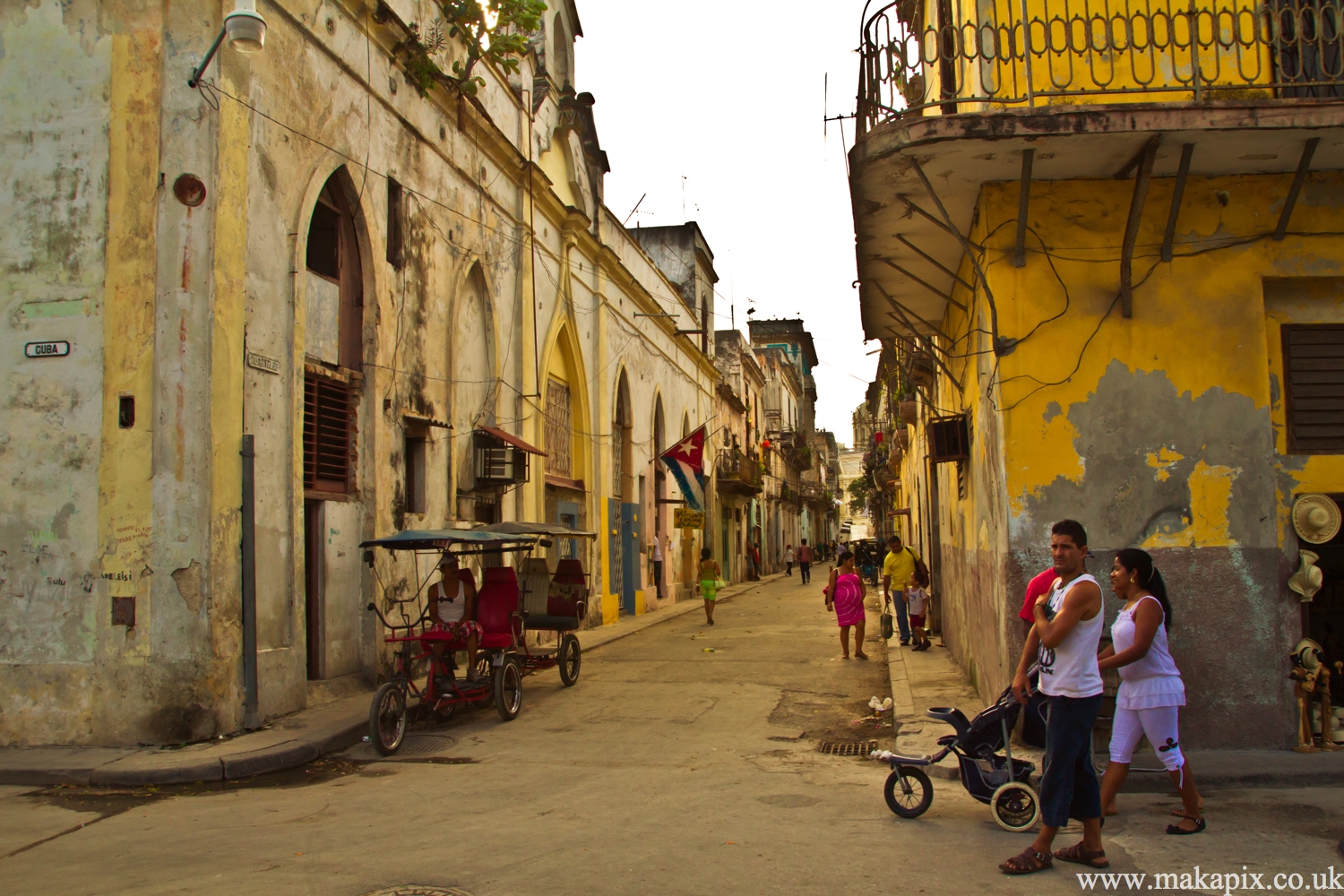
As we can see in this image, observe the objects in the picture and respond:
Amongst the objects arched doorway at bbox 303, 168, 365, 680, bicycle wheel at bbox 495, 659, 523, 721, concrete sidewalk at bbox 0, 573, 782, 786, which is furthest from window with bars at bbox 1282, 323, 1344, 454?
arched doorway at bbox 303, 168, 365, 680

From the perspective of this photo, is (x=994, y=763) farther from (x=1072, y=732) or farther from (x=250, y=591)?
(x=250, y=591)

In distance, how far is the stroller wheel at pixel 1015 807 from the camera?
5.87 meters

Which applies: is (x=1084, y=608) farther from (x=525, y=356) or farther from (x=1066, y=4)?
(x=525, y=356)

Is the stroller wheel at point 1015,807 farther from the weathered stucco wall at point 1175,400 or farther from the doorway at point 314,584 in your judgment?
the doorway at point 314,584

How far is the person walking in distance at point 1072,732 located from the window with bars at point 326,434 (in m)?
8.21

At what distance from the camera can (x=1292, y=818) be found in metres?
6.10

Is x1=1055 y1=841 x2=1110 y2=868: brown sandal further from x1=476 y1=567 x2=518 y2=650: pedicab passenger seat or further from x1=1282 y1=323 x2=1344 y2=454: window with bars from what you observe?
x1=476 y1=567 x2=518 y2=650: pedicab passenger seat

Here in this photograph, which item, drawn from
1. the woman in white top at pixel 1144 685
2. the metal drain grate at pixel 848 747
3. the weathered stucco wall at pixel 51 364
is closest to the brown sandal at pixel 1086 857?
the woman in white top at pixel 1144 685

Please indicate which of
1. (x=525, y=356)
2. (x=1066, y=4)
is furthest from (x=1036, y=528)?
(x=525, y=356)

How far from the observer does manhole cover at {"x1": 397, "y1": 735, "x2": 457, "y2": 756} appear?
8.91m

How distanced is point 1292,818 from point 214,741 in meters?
7.80

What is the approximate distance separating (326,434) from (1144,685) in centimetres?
873

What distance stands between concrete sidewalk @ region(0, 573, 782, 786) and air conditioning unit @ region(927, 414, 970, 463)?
614cm

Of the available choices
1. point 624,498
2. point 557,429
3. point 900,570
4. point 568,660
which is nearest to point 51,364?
point 568,660
